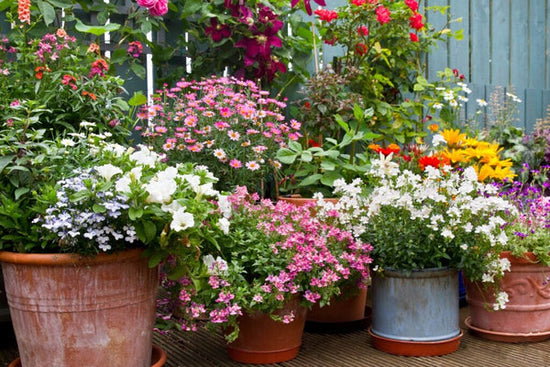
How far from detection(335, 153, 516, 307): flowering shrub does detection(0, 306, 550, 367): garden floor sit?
20cm

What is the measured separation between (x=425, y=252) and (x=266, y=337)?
2.07 feet

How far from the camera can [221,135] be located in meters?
2.72

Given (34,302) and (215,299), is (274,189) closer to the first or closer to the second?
(215,299)

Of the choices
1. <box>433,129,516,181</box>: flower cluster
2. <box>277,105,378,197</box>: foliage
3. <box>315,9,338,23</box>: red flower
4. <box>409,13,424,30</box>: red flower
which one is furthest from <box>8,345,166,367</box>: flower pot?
<box>409,13,424,30</box>: red flower

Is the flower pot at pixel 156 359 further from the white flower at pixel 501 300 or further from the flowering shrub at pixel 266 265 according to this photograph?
the white flower at pixel 501 300

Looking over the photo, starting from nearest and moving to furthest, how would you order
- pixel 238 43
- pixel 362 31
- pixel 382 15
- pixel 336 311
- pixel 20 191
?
pixel 20 191 → pixel 336 311 → pixel 238 43 → pixel 382 15 → pixel 362 31

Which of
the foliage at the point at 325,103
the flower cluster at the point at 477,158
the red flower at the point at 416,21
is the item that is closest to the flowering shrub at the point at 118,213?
the foliage at the point at 325,103

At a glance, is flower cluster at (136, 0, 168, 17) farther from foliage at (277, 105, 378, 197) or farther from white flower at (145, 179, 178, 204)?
white flower at (145, 179, 178, 204)

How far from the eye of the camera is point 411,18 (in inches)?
138

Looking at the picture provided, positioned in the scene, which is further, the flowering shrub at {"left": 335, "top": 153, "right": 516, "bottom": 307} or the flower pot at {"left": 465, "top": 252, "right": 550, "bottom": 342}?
the flower pot at {"left": 465, "top": 252, "right": 550, "bottom": 342}

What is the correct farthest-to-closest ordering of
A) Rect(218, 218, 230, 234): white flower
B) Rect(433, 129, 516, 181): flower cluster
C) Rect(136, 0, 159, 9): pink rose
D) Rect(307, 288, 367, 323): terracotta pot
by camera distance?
Rect(433, 129, 516, 181): flower cluster → Rect(136, 0, 159, 9): pink rose → Rect(307, 288, 367, 323): terracotta pot → Rect(218, 218, 230, 234): white flower

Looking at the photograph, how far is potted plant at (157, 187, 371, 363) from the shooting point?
6.53 ft

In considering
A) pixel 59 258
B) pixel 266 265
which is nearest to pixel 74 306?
Answer: pixel 59 258

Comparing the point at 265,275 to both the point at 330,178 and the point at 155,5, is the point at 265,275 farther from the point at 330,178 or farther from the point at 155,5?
the point at 155,5
